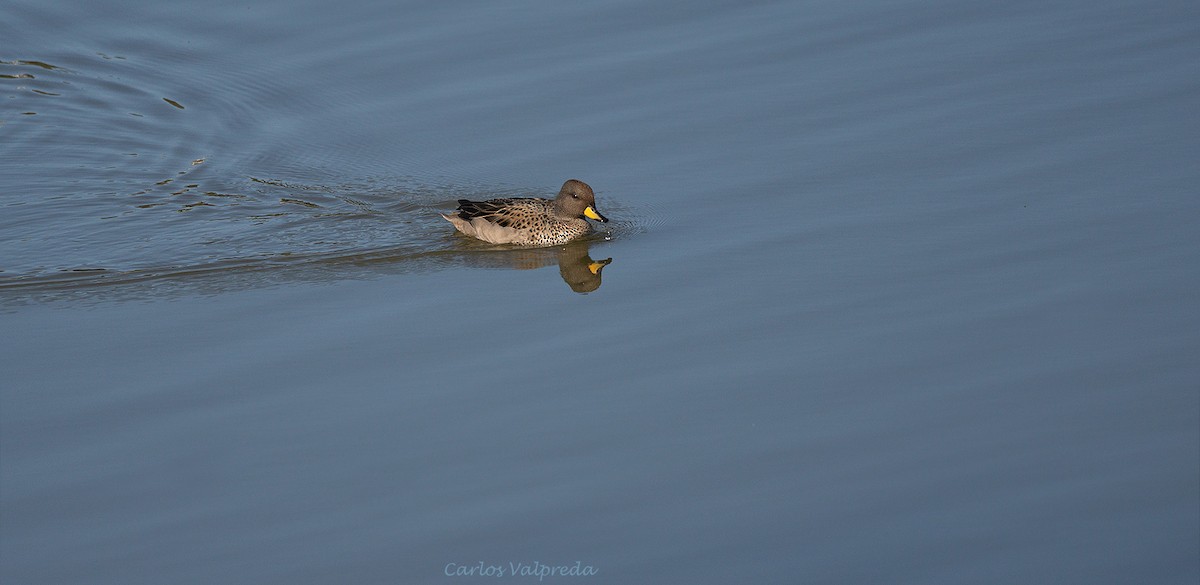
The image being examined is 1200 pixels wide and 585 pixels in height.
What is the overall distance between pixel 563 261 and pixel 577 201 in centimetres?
49

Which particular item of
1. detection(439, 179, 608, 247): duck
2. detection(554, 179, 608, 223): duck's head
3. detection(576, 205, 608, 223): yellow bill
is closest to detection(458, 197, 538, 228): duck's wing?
detection(439, 179, 608, 247): duck

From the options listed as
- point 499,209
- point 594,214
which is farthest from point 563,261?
point 499,209

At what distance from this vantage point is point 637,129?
12.9 metres

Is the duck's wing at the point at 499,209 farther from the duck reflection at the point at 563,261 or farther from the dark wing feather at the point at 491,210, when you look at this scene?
the duck reflection at the point at 563,261

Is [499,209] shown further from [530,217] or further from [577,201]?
[577,201]

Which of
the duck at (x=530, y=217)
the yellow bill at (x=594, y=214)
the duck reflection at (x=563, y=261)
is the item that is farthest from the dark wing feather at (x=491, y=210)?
the yellow bill at (x=594, y=214)

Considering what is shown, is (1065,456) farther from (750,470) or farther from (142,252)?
(142,252)

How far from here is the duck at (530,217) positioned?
1150 centimetres

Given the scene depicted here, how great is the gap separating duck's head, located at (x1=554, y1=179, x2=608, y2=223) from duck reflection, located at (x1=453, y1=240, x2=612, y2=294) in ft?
1.04

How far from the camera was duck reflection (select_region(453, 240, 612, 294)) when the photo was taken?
35.7 ft

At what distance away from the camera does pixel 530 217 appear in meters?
11.6

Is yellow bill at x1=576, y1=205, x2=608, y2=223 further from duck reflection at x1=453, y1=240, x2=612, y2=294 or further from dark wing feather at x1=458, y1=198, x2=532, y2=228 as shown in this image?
dark wing feather at x1=458, y1=198, x2=532, y2=228

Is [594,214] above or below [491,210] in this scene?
below

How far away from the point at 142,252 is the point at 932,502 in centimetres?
659
